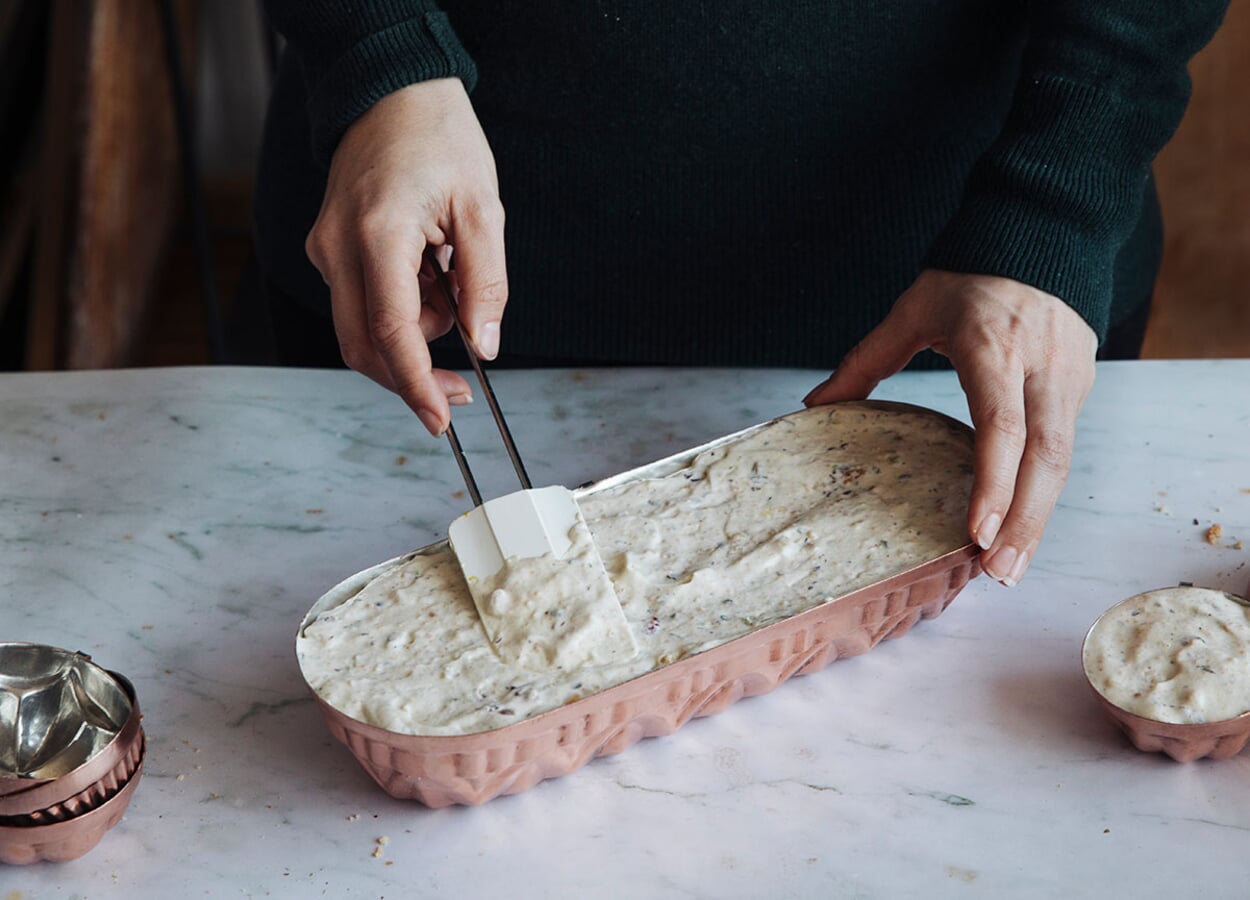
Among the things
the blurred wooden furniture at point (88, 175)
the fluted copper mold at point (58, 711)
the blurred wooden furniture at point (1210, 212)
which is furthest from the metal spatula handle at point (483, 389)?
the blurred wooden furniture at point (88, 175)

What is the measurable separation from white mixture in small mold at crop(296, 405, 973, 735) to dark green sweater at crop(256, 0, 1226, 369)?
19 cm

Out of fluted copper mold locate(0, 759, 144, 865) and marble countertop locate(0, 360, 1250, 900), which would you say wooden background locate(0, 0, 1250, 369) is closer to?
marble countertop locate(0, 360, 1250, 900)

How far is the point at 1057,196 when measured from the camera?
1101 mm

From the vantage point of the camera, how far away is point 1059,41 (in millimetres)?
1135

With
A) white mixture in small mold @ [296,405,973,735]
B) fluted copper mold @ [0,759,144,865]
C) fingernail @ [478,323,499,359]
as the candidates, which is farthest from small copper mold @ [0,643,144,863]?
fingernail @ [478,323,499,359]

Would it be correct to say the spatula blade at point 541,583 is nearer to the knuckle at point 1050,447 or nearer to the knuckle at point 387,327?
the knuckle at point 387,327

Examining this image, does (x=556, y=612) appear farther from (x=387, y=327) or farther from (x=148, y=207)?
(x=148, y=207)

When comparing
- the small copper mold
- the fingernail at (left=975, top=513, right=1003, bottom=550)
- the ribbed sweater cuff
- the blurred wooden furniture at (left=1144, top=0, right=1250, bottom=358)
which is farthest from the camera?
the blurred wooden furniture at (left=1144, top=0, right=1250, bottom=358)

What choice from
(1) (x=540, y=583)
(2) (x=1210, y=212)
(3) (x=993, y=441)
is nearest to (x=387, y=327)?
(1) (x=540, y=583)

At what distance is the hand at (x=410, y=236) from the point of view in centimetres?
100

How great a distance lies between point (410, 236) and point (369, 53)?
→ 0.21m

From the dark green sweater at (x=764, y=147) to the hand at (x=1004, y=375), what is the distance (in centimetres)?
3

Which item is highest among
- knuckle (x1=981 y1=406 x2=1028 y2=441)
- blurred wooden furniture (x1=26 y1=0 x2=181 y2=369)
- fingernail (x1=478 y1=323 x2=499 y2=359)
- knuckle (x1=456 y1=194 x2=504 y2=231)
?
knuckle (x1=456 y1=194 x2=504 y2=231)

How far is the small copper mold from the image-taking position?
81 cm
